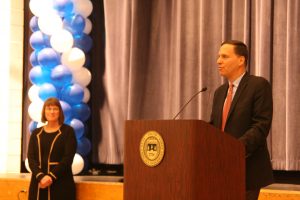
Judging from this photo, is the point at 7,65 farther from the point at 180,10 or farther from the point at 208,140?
the point at 208,140

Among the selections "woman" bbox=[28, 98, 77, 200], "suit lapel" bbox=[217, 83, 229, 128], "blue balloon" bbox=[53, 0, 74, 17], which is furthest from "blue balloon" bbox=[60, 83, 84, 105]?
"suit lapel" bbox=[217, 83, 229, 128]

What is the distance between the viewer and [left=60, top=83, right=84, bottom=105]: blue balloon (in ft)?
18.5

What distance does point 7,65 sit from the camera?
6.52 meters

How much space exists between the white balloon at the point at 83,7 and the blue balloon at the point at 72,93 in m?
0.80

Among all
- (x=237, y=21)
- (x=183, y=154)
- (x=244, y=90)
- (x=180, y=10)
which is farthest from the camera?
(x=180, y=10)

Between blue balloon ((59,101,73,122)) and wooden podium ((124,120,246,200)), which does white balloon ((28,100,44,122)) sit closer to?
blue balloon ((59,101,73,122))

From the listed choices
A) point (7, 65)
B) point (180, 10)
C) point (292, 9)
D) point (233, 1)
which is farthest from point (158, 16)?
point (7, 65)

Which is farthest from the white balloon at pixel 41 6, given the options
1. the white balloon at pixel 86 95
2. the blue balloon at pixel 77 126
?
the blue balloon at pixel 77 126

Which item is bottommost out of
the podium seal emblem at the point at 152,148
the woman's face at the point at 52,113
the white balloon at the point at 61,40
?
the podium seal emblem at the point at 152,148

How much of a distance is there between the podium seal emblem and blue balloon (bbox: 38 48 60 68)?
126 inches

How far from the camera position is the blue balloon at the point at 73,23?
5734mm

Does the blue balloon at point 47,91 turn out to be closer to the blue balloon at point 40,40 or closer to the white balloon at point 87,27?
the blue balloon at point 40,40

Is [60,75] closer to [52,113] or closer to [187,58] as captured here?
[52,113]

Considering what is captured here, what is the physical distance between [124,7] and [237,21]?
4.54ft
